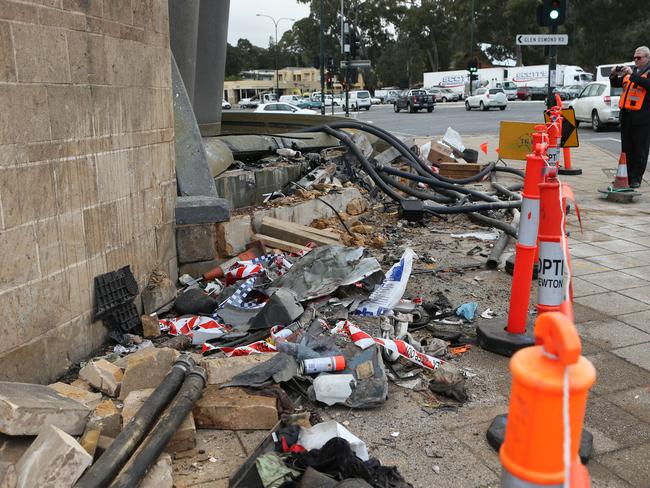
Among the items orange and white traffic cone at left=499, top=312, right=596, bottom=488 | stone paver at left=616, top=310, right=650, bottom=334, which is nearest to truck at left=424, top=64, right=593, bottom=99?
stone paver at left=616, top=310, right=650, bottom=334

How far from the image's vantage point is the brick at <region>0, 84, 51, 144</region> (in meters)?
3.52

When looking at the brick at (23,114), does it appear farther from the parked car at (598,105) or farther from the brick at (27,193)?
the parked car at (598,105)

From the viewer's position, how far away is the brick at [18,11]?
138 inches

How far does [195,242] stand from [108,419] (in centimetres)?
298

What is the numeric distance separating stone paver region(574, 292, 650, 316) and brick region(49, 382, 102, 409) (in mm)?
4198

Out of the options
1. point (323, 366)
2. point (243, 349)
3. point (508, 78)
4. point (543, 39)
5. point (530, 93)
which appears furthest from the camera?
point (508, 78)

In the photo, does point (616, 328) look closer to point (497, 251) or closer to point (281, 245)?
point (497, 251)

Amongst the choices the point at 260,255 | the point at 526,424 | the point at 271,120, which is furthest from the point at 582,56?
the point at 526,424

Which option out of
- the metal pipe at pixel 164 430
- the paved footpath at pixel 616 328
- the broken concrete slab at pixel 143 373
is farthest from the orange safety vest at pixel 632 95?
the broken concrete slab at pixel 143 373

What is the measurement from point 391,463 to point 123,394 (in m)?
1.63

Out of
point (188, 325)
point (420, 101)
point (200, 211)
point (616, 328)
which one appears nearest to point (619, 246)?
point (616, 328)

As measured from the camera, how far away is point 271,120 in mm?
14195

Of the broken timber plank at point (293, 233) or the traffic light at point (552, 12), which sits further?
the traffic light at point (552, 12)

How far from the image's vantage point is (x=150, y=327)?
193 inches
